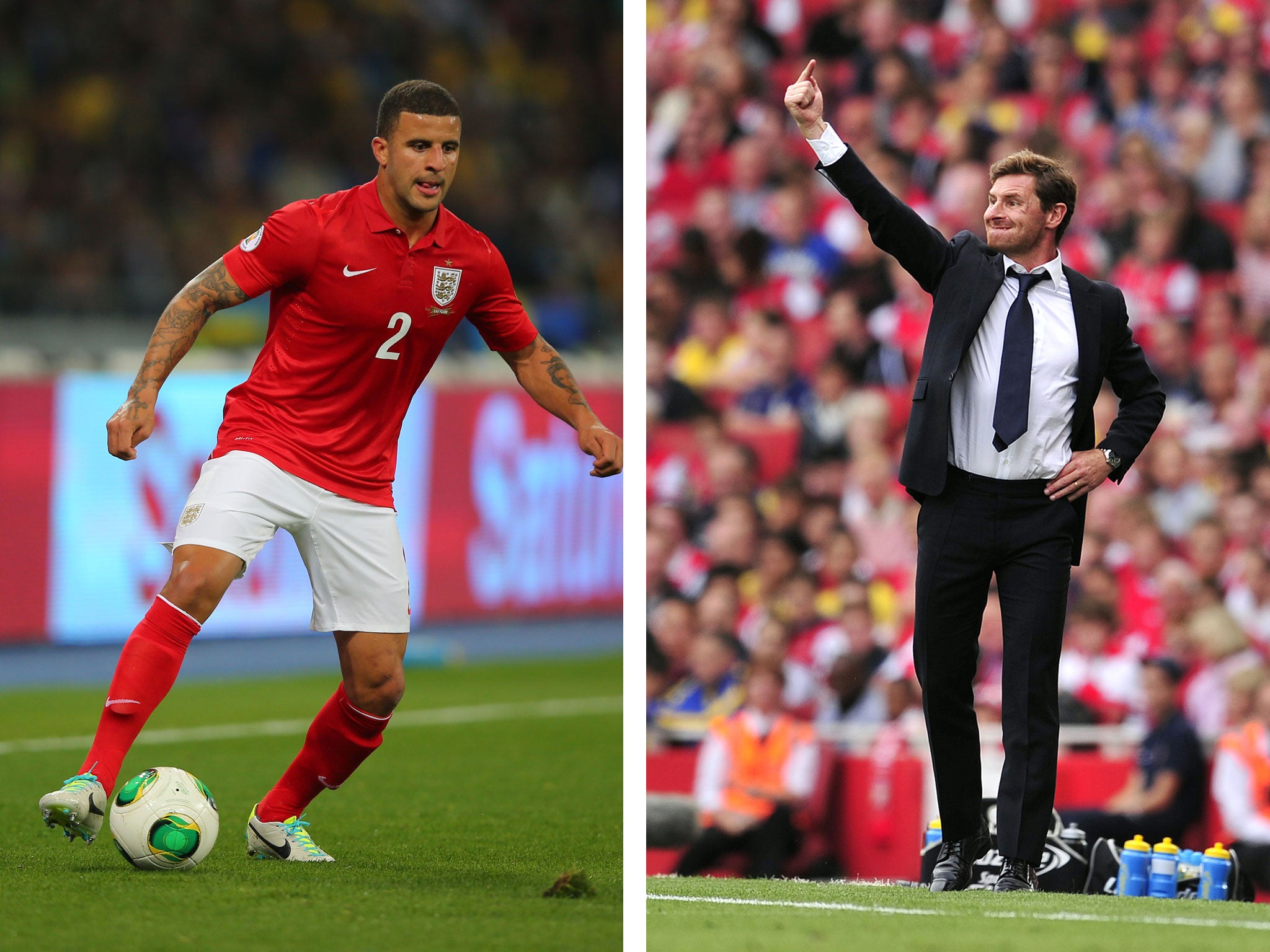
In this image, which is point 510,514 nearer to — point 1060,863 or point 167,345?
point 1060,863

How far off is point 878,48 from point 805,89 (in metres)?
8.35

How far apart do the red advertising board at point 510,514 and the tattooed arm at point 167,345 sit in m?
8.39

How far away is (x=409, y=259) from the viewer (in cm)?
501

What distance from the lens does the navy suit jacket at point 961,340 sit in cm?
480

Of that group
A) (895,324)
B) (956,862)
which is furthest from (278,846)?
(895,324)

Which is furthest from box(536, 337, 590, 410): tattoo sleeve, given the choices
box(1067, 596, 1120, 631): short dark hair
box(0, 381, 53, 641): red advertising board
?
box(0, 381, 53, 641): red advertising board

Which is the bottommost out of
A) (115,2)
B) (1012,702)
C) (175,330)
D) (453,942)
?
(453,942)

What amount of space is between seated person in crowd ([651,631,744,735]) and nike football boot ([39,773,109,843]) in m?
4.14

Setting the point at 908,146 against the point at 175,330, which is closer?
the point at 175,330

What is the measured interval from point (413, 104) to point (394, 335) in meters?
0.67

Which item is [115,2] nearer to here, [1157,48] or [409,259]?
[1157,48]

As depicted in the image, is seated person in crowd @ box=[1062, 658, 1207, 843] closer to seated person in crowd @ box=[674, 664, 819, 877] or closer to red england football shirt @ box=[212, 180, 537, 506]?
seated person in crowd @ box=[674, 664, 819, 877]

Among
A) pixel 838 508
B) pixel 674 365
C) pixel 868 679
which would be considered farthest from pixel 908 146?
pixel 868 679

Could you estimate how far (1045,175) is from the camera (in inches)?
191
